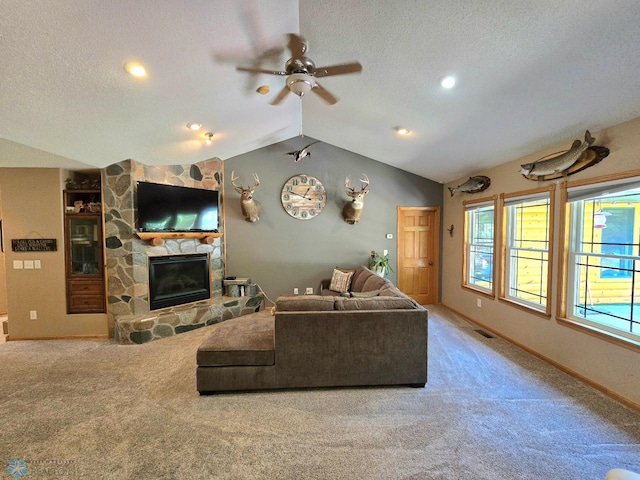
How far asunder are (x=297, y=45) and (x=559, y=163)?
9.55 ft

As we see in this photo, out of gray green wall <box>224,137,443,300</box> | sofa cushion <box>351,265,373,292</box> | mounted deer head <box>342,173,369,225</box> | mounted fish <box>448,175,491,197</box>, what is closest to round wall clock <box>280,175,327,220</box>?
gray green wall <box>224,137,443,300</box>

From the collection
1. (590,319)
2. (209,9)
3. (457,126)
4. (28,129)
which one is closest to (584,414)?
(590,319)

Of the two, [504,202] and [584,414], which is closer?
[584,414]

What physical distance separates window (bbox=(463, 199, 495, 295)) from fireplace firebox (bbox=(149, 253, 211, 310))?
471 centimetres

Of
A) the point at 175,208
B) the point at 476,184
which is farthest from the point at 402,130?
the point at 175,208

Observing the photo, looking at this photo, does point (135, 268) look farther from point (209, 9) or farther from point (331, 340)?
point (209, 9)

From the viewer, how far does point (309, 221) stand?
545 cm

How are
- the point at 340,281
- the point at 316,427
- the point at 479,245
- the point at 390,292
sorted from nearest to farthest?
the point at 316,427 → the point at 390,292 → the point at 479,245 → the point at 340,281

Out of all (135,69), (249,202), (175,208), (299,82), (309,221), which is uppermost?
(135,69)

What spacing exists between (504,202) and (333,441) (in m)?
3.84

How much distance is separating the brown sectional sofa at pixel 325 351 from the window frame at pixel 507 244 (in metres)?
1.83

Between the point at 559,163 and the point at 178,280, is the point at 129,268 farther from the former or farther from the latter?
the point at 559,163

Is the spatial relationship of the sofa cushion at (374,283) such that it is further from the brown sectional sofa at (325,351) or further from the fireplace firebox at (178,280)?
the fireplace firebox at (178,280)

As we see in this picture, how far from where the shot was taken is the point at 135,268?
13.0ft
